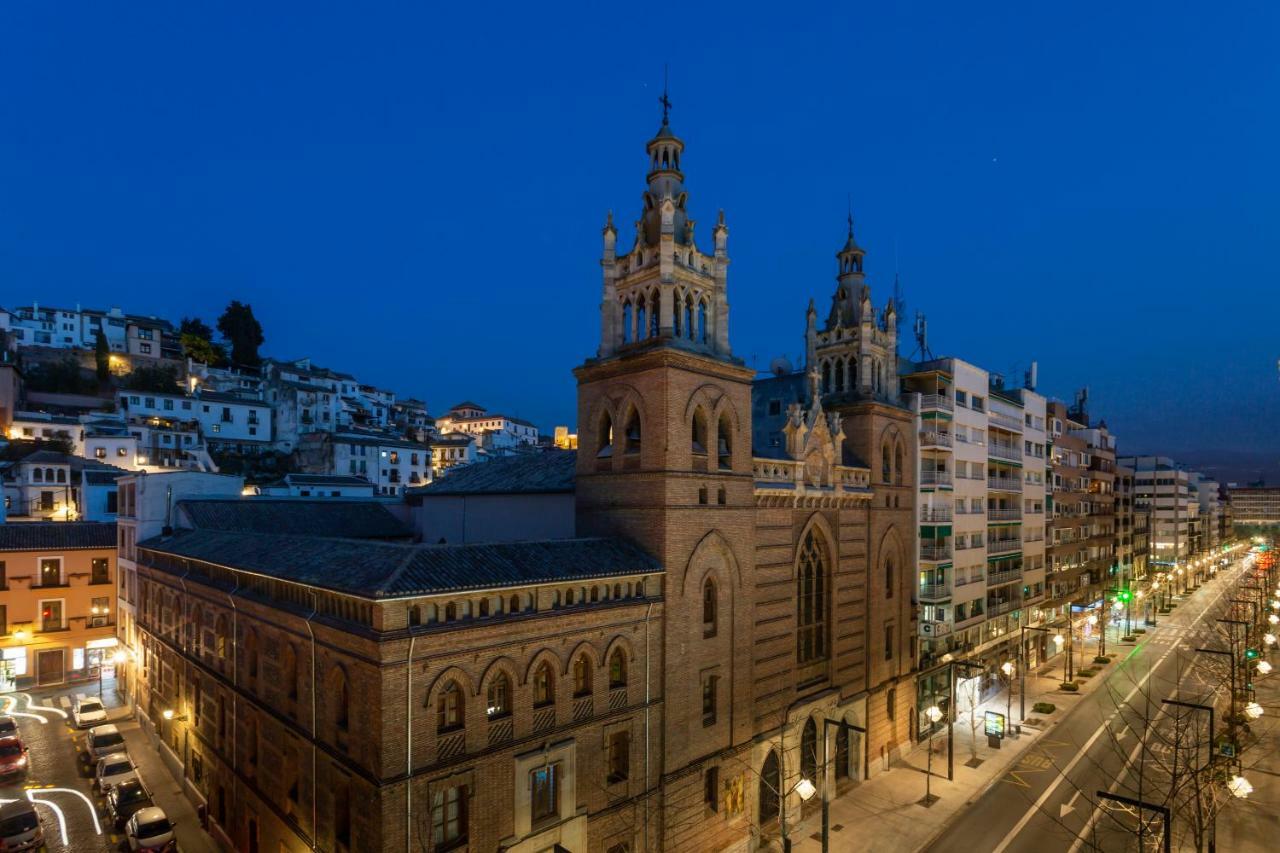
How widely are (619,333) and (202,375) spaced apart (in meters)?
108

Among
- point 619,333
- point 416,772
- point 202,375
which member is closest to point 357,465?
point 202,375

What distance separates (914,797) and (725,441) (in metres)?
22.1

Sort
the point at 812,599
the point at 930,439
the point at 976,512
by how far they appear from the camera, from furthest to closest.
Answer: the point at 976,512 < the point at 930,439 < the point at 812,599

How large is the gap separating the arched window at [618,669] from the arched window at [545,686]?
110 inches

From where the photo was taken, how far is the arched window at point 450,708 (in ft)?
69.1

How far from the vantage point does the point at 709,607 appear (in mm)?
29578

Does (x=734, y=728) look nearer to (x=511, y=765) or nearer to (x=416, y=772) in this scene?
(x=511, y=765)

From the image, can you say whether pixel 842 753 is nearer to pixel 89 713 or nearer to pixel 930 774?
→ pixel 930 774

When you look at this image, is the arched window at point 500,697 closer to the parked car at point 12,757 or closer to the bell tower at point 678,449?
the bell tower at point 678,449

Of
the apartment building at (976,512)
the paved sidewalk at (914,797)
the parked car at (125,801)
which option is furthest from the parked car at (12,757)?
the apartment building at (976,512)

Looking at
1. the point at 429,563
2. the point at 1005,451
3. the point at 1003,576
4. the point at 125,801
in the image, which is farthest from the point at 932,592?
the point at 125,801

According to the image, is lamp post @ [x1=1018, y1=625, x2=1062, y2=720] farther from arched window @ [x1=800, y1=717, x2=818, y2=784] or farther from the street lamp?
arched window @ [x1=800, y1=717, x2=818, y2=784]

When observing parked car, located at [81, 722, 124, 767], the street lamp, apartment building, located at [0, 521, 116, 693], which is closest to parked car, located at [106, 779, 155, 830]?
parked car, located at [81, 722, 124, 767]

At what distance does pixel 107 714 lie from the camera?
147 ft
